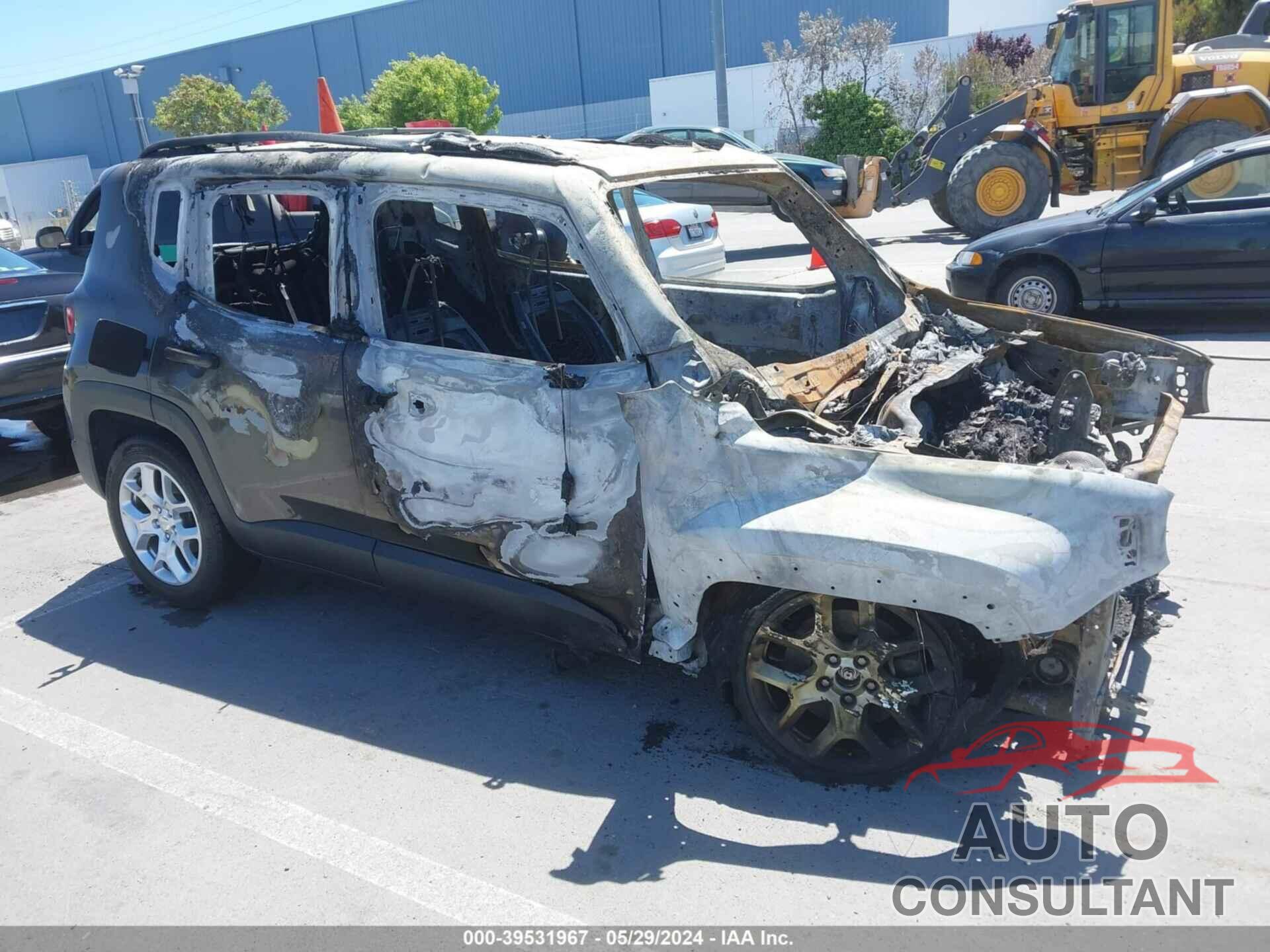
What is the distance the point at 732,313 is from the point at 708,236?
651 centimetres

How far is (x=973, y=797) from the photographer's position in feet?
10.8

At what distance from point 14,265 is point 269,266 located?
165 inches

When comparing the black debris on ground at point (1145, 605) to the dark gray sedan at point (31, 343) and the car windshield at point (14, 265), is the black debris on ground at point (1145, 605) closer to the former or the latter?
the dark gray sedan at point (31, 343)

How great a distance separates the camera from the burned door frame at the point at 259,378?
4.09 m

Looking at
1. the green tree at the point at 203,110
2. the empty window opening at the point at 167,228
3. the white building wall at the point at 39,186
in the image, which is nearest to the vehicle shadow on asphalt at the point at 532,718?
the empty window opening at the point at 167,228

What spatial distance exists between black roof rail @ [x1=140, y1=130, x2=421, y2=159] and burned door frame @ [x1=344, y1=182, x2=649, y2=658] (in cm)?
55

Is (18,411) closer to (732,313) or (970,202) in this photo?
(732,313)

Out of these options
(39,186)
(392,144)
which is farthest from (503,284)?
(39,186)

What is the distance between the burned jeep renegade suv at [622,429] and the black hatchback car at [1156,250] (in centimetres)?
450

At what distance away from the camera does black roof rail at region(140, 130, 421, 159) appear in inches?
173

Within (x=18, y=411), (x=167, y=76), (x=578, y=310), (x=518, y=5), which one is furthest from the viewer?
(x=167, y=76)

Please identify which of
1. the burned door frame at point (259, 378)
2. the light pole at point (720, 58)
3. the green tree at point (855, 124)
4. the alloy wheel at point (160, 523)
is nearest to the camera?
the burned door frame at point (259, 378)

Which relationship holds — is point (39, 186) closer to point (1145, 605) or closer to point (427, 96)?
point (427, 96)

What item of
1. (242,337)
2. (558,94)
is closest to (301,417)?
(242,337)
